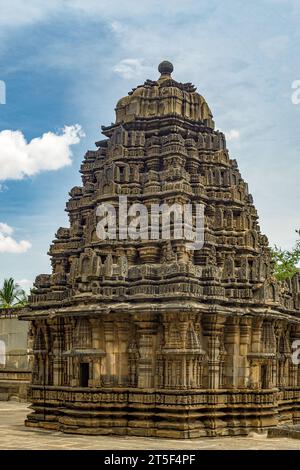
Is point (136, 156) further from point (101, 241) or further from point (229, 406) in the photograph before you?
point (229, 406)

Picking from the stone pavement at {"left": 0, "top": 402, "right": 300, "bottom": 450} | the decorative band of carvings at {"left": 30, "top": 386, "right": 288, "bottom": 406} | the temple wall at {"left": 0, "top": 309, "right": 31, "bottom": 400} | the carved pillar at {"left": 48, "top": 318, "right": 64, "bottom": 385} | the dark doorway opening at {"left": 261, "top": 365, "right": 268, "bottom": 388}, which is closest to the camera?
the stone pavement at {"left": 0, "top": 402, "right": 300, "bottom": 450}

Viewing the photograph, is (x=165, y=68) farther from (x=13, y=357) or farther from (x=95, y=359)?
(x=13, y=357)

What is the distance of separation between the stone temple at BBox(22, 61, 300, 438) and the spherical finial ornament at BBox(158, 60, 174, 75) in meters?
1.17

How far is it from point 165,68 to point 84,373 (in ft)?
37.9

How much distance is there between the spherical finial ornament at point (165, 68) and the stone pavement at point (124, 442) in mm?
13181

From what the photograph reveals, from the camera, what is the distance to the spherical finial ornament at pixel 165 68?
84.9 feet

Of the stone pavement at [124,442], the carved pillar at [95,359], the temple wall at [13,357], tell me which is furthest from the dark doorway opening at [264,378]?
the temple wall at [13,357]

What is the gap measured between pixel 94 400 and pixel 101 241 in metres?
4.84

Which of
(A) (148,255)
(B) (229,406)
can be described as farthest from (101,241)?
(B) (229,406)

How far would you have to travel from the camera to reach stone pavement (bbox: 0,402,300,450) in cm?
1730

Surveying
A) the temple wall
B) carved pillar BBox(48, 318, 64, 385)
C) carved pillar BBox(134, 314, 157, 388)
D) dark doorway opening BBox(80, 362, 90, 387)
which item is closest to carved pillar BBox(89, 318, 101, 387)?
dark doorway opening BBox(80, 362, 90, 387)

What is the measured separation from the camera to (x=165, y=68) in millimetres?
25906

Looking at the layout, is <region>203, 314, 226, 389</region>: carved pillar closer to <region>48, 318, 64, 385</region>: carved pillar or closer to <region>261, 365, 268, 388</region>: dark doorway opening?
<region>261, 365, 268, 388</region>: dark doorway opening

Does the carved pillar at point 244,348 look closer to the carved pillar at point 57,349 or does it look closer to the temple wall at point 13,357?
the carved pillar at point 57,349
